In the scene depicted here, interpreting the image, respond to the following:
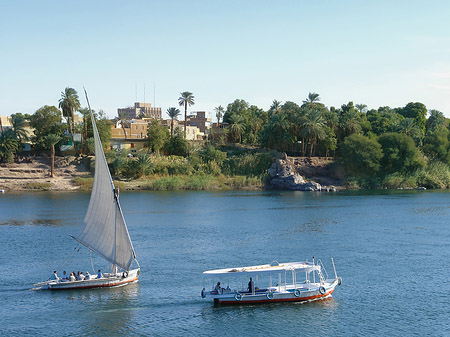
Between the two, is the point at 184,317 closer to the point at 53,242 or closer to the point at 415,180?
the point at 53,242

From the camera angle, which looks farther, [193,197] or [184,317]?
[193,197]

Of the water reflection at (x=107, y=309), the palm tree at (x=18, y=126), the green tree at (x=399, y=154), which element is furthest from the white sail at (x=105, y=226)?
the green tree at (x=399, y=154)

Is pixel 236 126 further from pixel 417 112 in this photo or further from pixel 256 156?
pixel 417 112

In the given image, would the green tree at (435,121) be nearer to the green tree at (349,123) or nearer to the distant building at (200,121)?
the green tree at (349,123)

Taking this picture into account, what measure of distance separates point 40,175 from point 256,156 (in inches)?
1871

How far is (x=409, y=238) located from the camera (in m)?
62.2

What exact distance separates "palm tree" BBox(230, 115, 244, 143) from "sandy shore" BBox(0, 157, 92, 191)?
130 ft

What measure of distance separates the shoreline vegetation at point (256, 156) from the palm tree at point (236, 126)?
8640 mm

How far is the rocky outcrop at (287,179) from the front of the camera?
122 metres

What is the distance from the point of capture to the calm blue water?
114 ft

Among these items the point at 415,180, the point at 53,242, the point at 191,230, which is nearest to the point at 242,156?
the point at 415,180

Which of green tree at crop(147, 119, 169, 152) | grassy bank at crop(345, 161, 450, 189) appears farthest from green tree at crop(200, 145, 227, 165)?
grassy bank at crop(345, 161, 450, 189)

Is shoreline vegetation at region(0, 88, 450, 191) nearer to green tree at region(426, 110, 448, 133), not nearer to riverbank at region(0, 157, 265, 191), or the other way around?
riverbank at region(0, 157, 265, 191)

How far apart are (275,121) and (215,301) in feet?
302
